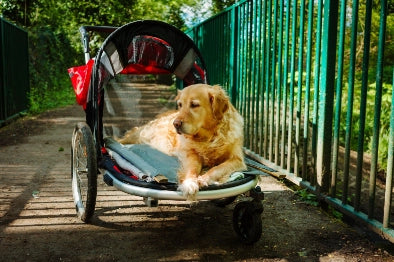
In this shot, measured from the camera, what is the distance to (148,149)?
4164 millimetres

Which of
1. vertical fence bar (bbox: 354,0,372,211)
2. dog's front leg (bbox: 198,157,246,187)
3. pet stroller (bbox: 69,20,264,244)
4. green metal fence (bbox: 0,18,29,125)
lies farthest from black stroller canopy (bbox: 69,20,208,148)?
green metal fence (bbox: 0,18,29,125)

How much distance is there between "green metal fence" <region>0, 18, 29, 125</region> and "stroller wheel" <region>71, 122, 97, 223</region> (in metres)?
5.41

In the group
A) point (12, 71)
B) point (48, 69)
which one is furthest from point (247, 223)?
point (48, 69)

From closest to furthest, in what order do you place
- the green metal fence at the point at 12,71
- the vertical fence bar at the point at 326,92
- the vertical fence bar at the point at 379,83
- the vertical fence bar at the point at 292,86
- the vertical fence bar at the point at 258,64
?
1. the vertical fence bar at the point at 379,83
2. the vertical fence bar at the point at 326,92
3. the vertical fence bar at the point at 292,86
4. the vertical fence bar at the point at 258,64
5. the green metal fence at the point at 12,71

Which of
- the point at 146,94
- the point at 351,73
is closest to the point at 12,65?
the point at 146,94

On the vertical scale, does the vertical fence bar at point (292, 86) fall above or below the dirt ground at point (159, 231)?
above

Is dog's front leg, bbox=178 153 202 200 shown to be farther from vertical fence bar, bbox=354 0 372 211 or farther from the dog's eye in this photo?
vertical fence bar, bbox=354 0 372 211

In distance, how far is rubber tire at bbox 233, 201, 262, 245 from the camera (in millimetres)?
3098

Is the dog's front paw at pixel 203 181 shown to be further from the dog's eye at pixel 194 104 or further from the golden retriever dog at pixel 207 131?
the dog's eye at pixel 194 104

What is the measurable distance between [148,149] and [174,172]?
0.81m

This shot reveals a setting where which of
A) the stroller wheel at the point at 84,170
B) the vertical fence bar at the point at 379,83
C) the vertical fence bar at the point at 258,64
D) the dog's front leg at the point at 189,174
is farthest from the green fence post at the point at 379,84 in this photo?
the vertical fence bar at the point at 258,64

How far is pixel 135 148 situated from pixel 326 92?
6.36 ft

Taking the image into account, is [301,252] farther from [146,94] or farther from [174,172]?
[146,94]

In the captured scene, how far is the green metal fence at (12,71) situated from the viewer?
8.87 m
